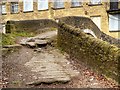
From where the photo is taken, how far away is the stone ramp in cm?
1347

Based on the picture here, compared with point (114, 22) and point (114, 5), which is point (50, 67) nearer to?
point (114, 5)

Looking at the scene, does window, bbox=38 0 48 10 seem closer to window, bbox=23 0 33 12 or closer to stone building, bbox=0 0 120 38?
stone building, bbox=0 0 120 38

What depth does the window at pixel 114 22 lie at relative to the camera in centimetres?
3959

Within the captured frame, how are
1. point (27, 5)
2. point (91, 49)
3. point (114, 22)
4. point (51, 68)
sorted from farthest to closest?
point (27, 5), point (114, 22), point (91, 49), point (51, 68)

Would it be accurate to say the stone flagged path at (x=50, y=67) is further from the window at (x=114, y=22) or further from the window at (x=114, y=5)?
the window at (x=114, y=5)

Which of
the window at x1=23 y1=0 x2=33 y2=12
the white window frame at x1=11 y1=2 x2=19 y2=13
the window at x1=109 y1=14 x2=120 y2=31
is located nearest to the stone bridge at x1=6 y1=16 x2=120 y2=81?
the window at x1=109 y1=14 x2=120 y2=31

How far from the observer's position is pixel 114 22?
131 feet

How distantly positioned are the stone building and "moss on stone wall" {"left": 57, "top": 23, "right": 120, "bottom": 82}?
66.8 ft

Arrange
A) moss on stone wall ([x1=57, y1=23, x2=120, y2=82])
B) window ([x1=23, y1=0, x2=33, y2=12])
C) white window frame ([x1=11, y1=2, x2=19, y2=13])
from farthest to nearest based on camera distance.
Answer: white window frame ([x1=11, y1=2, x2=19, y2=13])
window ([x1=23, y1=0, x2=33, y2=12])
moss on stone wall ([x1=57, y1=23, x2=120, y2=82])

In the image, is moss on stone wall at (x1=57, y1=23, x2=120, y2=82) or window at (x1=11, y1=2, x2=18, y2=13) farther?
window at (x1=11, y1=2, x2=18, y2=13)

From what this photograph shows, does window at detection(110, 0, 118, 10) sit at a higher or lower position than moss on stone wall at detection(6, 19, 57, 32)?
higher

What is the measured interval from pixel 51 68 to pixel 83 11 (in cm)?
2558

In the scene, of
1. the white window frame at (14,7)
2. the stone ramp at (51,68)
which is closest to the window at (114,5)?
the white window frame at (14,7)

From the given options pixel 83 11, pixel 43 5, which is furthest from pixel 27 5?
pixel 83 11
